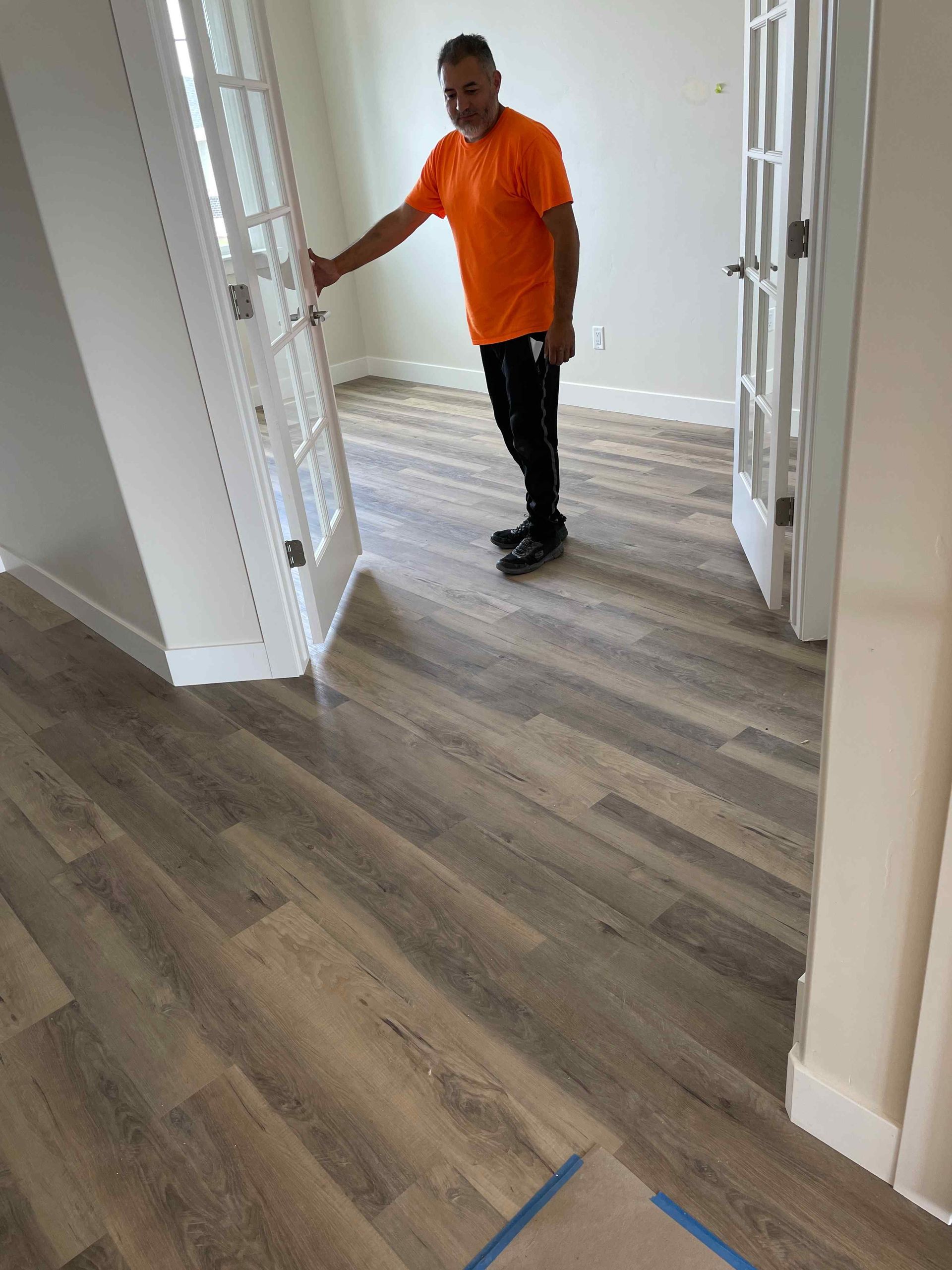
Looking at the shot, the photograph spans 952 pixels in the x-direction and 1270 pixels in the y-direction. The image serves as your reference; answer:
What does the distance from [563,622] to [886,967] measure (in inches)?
67.9

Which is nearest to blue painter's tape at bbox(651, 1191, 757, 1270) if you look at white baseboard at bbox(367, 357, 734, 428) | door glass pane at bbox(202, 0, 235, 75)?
door glass pane at bbox(202, 0, 235, 75)

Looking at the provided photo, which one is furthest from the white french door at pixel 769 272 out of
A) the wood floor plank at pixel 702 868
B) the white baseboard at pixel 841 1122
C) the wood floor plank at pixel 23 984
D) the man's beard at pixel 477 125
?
the wood floor plank at pixel 23 984

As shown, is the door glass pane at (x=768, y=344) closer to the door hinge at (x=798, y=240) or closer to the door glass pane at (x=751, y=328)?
the door glass pane at (x=751, y=328)

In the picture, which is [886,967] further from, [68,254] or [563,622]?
[68,254]

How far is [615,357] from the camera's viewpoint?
462 centimetres

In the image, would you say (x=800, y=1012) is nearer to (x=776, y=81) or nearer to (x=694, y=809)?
(x=694, y=809)

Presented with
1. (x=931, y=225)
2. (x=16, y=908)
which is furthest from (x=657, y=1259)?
(x=16, y=908)

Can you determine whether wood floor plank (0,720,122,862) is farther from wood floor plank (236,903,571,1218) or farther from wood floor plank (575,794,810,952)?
wood floor plank (575,794,810,952)

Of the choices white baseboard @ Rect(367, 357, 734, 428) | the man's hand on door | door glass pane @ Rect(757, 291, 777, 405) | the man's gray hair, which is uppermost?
the man's gray hair

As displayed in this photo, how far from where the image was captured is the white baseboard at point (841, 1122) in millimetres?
1188

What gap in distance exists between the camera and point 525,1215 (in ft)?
4.03

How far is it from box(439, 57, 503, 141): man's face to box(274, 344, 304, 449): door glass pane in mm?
813

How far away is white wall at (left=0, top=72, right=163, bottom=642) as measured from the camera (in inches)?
87.2

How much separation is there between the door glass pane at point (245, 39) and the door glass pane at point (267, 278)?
0.39 metres
